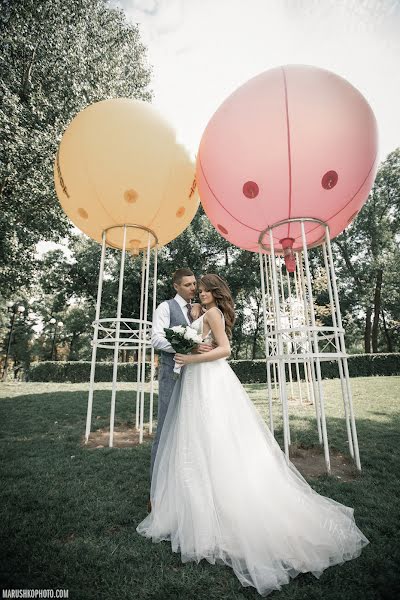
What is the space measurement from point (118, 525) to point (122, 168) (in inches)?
167

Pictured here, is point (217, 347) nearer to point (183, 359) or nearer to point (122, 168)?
point (183, 359)

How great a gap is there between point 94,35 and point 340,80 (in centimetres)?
1208

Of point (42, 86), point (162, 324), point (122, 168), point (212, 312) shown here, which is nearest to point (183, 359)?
point (212, 312)

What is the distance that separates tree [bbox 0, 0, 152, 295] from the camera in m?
10.6

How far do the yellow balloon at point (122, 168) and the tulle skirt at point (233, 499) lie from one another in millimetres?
2845

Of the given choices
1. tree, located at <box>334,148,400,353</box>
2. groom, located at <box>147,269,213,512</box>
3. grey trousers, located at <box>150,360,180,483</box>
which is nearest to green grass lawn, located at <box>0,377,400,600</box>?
groom, located at <box>147,269,213,512</box>

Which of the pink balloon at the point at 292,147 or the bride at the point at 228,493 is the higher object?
the pink balloon at the point at 292,147

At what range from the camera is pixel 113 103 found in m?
4.95

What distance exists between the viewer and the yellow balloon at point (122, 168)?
4.72 m

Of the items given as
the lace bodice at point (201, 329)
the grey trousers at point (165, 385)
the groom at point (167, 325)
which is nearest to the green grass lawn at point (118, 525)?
the groom at point (167, 325)

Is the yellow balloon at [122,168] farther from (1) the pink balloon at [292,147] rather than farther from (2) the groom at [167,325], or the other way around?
(2) the groom at [167,325]

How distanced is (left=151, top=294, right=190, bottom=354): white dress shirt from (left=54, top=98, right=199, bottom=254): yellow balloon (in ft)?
6.14

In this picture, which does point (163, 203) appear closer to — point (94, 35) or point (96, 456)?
point (96, 456)

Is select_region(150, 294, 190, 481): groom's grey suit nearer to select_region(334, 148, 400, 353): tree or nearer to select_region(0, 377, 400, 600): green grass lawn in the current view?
select_region(0, 377, 400, 600): green grass lawn
